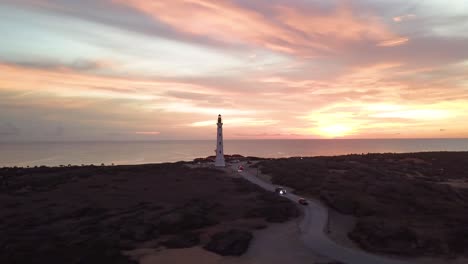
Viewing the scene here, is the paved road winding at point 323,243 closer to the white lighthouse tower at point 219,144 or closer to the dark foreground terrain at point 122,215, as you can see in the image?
the dark foreground terrain at point 122,215

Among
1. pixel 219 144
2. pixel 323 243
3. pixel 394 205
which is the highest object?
pixel 219 144

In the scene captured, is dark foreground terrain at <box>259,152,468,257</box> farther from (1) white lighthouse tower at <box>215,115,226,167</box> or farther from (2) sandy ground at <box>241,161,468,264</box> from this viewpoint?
(1) white lighthouse tower at <box>215,115,226,167</box>

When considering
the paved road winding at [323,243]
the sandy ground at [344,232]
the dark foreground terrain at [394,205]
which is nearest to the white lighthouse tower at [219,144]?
the dark foreground terrain at [394,205]

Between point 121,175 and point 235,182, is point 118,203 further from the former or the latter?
point 121,175

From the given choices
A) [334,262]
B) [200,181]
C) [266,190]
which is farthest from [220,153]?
[334,262]

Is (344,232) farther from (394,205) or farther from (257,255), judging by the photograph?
(394,205)

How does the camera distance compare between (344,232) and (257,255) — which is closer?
(257,255)

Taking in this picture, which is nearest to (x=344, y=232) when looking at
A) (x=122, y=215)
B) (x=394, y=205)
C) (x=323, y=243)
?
(x=323, y=243)
